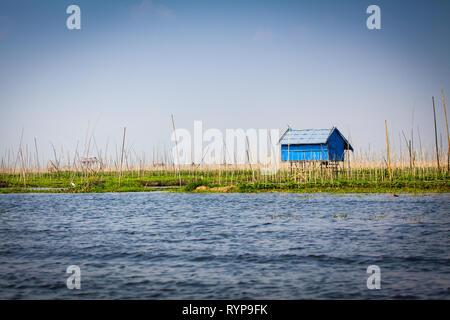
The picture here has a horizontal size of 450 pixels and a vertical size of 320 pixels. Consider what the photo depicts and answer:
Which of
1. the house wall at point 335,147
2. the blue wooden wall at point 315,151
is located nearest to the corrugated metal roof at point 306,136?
the blue wooden wall at point 315,151

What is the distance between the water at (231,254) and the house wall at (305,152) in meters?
13.3

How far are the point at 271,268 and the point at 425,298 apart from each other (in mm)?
2632

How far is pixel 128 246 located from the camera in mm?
9727

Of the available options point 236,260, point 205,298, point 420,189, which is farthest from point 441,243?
point 420,189

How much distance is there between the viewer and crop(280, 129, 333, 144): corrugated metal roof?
29.0 m

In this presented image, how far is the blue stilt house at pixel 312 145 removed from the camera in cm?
2884

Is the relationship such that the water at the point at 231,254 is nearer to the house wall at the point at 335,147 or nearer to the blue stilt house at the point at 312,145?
the blue stilt house at the point at 312,145

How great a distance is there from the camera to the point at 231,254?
28.5ft

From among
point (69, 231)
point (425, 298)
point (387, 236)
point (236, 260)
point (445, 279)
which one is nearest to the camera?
point (425, 298)

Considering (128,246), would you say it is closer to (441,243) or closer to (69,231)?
(69,231)

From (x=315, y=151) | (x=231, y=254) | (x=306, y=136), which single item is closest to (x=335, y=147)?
(x=315, y=151)

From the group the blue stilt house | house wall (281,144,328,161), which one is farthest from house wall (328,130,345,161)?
house wall (281,144,328,161)
